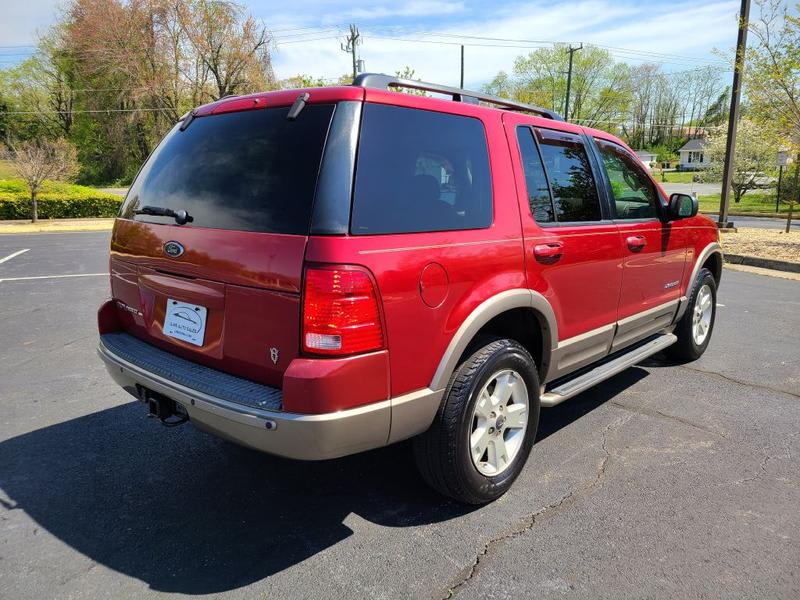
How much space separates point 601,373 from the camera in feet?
11.5

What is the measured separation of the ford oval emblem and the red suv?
12 mm

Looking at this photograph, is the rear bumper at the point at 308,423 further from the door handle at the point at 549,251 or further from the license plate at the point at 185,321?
the door handle at the point at 549,251

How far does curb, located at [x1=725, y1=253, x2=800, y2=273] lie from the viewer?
35.5 ft

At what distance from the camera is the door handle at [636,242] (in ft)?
12.1

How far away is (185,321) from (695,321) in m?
4.32

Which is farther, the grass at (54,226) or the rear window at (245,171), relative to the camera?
the grass at (54,226)

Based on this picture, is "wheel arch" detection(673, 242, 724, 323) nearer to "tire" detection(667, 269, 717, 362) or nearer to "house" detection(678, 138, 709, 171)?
"tire" detection(667, 269, 717, 362)

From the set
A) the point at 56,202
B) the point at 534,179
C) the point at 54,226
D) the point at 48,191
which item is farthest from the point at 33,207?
the point at 534,179

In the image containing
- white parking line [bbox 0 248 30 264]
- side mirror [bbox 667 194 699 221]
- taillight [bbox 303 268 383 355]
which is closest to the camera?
taillight [bbox 303 268 383 355]

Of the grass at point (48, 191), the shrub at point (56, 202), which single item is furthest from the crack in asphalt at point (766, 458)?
the grass at point (48, 191)

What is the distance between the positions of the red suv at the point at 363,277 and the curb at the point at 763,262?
31.7ft

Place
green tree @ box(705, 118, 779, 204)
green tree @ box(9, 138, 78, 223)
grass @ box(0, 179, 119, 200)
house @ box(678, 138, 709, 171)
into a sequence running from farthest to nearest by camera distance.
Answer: house @ box(678, 138, 709, 171), green tree @ box(705, 118, 779, 204), grass @ box(0, 179, 119, 200), green tree @ box(9, 138, 78, 223)

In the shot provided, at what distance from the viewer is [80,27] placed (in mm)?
37812

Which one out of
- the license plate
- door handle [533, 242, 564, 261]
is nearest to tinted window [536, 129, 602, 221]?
door handle [533, 242, 564, 261]
